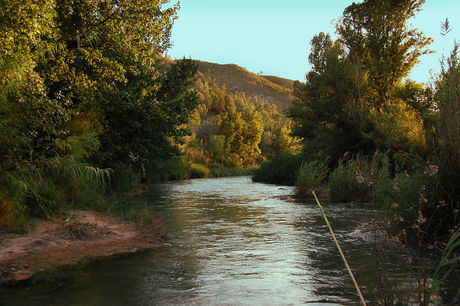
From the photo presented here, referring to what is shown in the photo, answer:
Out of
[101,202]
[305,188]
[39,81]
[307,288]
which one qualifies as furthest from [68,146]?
[305,188]

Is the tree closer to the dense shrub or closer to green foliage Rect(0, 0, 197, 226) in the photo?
green foliage Rect(0, 0, 197, 226)

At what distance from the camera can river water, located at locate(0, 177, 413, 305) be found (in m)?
6.36

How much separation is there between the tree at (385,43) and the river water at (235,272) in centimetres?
2094

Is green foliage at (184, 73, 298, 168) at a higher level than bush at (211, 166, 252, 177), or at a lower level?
higher

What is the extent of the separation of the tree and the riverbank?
78.7 ft

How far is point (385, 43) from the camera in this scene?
105 feet

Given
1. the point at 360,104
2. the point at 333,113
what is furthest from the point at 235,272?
the point at 333,113

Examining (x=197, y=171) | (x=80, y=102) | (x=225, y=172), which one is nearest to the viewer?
(x=80, y=102)

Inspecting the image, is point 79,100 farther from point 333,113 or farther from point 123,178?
point 333,113

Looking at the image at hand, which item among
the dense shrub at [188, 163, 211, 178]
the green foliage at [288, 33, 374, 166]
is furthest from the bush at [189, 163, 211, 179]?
the green foliage at [288, 33, 374, 166]

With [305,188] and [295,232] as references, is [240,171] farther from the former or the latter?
[295,232]

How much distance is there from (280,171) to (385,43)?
13529 millimetres

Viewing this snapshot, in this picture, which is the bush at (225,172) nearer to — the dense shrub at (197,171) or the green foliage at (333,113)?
the dense shrub at (197,171)

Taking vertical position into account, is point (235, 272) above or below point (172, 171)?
above
